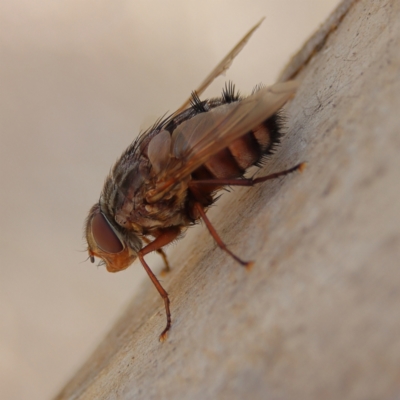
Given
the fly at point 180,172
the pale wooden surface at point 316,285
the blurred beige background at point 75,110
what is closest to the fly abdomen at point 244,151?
the fly at point 180,172

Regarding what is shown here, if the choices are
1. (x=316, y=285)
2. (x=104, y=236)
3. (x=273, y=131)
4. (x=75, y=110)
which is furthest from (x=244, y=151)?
(x=75, y=110)

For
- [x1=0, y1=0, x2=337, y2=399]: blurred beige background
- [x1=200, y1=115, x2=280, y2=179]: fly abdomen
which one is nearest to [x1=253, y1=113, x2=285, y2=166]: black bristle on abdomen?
[x1=200, y1=115, x2=280, y2=179]: fly abdomen

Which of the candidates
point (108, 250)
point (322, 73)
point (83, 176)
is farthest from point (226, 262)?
point (83, 176)

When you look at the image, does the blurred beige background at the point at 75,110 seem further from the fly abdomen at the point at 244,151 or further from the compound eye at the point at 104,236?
the fly abdomen at the point at 244,151

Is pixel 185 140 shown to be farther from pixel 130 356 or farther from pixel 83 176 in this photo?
pixel 83 176

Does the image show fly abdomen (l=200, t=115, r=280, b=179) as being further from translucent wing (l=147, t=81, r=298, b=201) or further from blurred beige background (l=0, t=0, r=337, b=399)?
blurred beige background (l=0, t=0, r=337, b=399)

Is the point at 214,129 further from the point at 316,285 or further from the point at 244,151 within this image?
the point at 316,285
